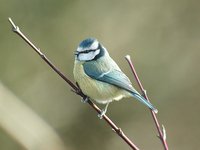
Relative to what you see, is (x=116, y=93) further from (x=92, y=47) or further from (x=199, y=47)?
(x=199, y=47)

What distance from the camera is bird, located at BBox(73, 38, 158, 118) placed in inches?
121

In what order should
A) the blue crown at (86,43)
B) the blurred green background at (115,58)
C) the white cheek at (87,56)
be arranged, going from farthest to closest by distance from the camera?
the blurred green background at (115,58) < the white cheek at (87,56) < the blue crown at (86,43)

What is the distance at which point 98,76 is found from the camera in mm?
3164

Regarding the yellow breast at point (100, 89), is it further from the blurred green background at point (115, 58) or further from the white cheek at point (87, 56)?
the blurred green background at point (115, 58)

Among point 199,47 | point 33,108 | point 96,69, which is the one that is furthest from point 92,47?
point 199,47

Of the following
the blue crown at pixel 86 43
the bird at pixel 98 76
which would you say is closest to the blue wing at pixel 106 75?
the bird at pixel 98 76

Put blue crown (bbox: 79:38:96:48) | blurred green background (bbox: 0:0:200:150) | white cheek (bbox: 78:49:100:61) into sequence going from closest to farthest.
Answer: blue crown (bbox: 79:38:96:48) < white cheek (bbox: 78:49:100:61) < blurred green background (bbox: 0:0:200:150)

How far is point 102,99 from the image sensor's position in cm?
312

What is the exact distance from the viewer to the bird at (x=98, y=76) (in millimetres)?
3067

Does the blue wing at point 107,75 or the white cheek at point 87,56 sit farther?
the white cheek at point 87,56

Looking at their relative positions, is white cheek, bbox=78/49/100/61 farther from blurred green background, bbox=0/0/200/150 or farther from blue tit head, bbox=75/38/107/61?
blurred green background, bbox=0/0/200/150

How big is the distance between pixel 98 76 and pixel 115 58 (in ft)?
9.50

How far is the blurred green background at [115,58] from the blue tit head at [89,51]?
257 cm

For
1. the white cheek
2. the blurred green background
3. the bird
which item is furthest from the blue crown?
the blurred green background
